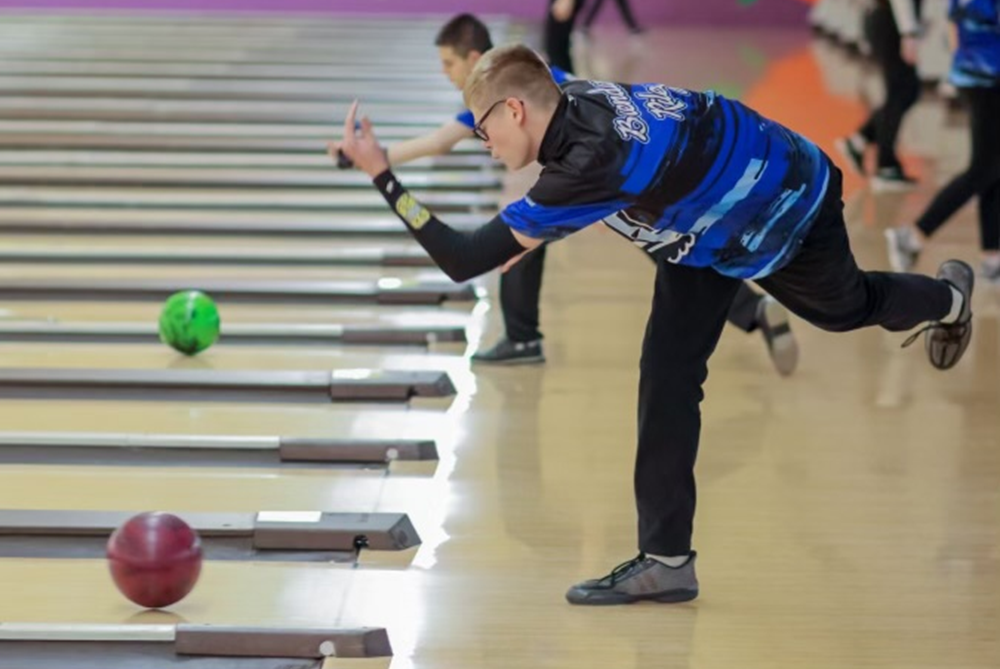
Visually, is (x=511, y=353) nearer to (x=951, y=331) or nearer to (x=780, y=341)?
(x=780, y=341)

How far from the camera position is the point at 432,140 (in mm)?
4059

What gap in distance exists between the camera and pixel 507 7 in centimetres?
1594

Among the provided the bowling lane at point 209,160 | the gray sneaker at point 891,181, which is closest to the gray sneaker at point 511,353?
the bowling lane at point 209,160

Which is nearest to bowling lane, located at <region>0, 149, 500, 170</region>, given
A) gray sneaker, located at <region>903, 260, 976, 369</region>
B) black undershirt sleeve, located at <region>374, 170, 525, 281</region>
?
gray sneaker, located at <region>903, 260, 976, 369</region>

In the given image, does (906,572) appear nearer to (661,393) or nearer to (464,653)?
(661,393)

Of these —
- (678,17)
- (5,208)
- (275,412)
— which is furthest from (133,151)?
(678,17)

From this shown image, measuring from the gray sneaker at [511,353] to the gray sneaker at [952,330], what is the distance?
1137 millimetres

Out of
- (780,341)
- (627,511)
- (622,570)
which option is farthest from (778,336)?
(622,570)

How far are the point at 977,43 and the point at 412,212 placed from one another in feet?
9.48

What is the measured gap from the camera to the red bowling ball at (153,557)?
109 inches

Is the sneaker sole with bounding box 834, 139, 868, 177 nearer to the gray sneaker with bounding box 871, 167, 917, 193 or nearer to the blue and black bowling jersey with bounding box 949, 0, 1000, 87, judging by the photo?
the gray sneaker with bounding box 871, 167, 917, 193

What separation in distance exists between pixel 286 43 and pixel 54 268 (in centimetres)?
780

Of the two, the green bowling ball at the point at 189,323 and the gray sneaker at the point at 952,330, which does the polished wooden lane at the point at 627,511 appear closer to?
the green bowling ball at the point at 189,323

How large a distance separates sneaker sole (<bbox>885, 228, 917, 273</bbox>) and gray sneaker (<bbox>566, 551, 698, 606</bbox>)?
2.84 metres
